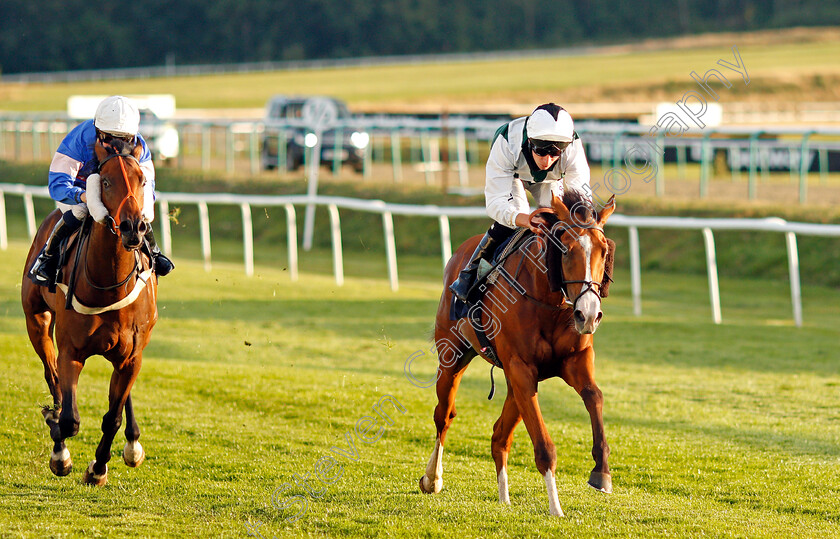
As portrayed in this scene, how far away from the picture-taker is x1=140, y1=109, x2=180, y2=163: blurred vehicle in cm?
2295

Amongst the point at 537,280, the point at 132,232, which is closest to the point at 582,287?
the point at 537,280

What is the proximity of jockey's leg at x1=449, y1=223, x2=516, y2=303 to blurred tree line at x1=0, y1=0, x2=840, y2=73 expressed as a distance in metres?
54.9

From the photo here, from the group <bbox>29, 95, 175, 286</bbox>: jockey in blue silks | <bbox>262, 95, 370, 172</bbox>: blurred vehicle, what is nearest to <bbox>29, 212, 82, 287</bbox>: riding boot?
<bbox>29, 95, 175, 286</bbox>: jockey in blue silks

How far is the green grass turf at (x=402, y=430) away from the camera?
4793 millimetres

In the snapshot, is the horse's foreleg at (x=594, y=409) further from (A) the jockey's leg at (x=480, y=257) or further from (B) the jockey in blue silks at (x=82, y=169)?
(B) the jockey in blue silks at (x=82, y=169)

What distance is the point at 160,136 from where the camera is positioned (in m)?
24.0

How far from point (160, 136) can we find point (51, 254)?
19.0m

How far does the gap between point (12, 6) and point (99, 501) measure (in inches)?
2229

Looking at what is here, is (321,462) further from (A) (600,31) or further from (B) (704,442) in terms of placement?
(A) (600,31)

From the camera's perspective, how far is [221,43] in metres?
62.8

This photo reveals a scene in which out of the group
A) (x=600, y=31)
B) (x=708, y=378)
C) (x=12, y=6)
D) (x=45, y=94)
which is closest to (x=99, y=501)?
(x=708, y=378)

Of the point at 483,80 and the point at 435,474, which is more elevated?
the point at 483,80

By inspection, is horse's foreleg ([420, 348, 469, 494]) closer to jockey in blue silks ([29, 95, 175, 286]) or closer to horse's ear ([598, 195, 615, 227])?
horse's ear ([598, 195, 615, 227])

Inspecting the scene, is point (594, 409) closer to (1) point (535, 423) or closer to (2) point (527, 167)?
(1) point (535, 423)
